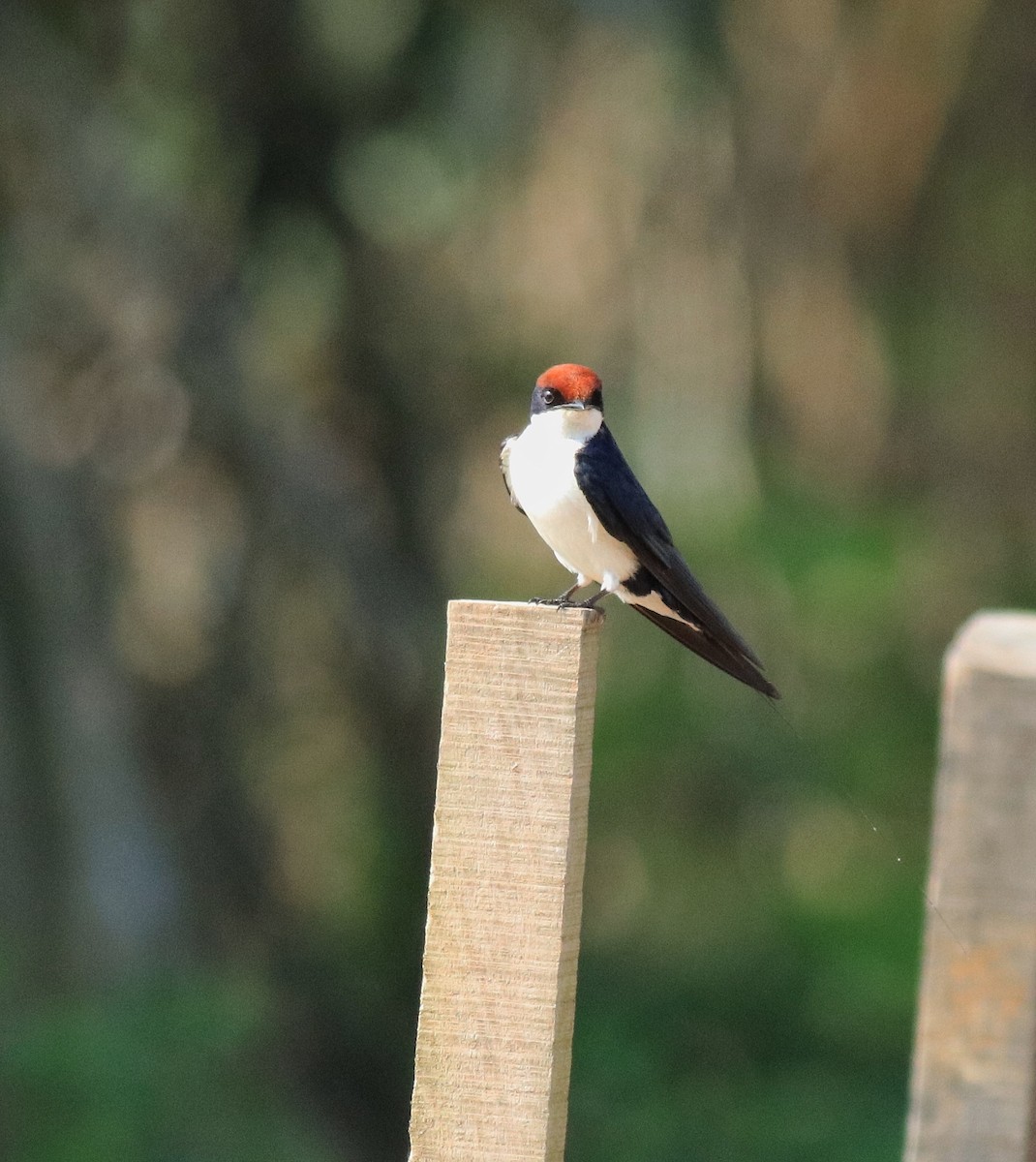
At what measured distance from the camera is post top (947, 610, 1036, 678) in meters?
2.38

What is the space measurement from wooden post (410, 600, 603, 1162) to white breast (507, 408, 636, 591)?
3.66ft

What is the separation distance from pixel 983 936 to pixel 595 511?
102cm

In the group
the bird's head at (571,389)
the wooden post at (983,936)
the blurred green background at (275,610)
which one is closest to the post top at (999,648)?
the wooden post at (983,936)

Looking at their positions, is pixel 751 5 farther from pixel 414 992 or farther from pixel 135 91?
pixel 414 992

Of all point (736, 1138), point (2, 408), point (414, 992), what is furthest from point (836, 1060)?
point (2, 408)

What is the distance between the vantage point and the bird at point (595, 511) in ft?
9.90

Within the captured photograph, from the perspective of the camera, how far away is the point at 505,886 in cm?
193

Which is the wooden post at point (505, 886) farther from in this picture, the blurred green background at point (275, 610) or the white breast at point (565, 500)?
the blurred green background at point (275, 610)

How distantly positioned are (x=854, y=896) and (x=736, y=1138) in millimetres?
2827

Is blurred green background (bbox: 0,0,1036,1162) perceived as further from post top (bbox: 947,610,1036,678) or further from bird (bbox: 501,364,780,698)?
post top (bbox: 947,610,1036,678)

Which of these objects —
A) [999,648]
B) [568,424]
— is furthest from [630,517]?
[999,648]

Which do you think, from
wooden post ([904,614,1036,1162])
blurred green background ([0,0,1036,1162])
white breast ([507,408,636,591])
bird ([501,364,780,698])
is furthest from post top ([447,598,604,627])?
blurred green background ([0,0,1036,1162])

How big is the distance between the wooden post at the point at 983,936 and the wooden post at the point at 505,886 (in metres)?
0.64

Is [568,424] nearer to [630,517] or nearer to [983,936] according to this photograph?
[630,517]
